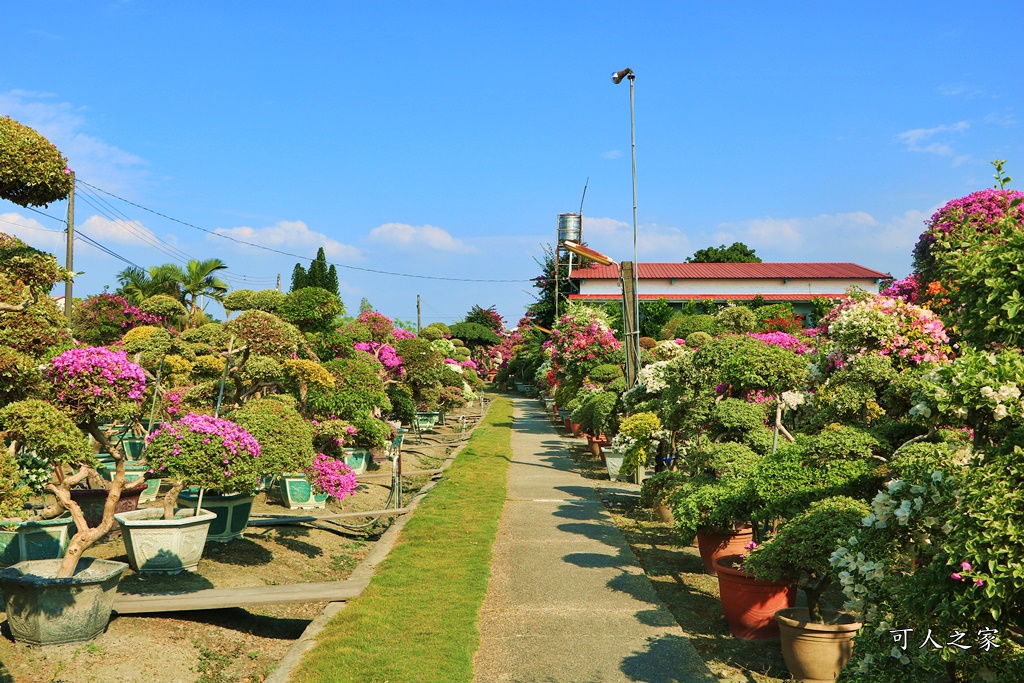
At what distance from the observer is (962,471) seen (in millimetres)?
3594

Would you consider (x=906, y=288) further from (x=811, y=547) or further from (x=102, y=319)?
(x=102, y=319)

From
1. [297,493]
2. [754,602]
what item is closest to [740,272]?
[297,493]

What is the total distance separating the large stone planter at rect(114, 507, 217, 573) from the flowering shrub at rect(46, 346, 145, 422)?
4.11ft

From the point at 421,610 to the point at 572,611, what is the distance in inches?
54.3

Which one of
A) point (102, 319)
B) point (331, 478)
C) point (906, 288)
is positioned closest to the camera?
point (331, 478)

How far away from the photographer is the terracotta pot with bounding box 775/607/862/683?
5.41m

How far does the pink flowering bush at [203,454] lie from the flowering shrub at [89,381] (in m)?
0.53

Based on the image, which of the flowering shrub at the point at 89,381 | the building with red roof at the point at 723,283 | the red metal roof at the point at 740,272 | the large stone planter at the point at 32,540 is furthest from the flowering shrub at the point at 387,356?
the red metal roof at the point at 740,272

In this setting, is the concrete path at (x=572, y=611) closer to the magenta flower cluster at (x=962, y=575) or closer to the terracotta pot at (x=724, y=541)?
Answer: the terracotta pot at (x=724, y=541)

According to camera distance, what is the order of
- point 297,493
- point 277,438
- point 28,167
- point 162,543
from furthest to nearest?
point 297,493
point 277,438
point 162,543
point 28,167

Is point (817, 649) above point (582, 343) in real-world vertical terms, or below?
below

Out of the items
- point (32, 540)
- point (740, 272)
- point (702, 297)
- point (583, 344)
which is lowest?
point (32, 540)

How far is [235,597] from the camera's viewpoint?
7.07 m

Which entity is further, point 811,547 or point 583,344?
point 583,344
